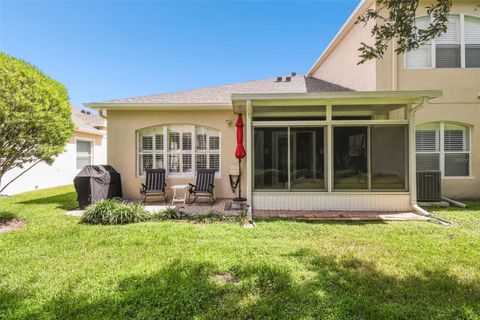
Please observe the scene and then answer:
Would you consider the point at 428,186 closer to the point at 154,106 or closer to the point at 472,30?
the point at 472,30

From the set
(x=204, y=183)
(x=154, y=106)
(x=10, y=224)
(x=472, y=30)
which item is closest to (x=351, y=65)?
(x=472, y=30)

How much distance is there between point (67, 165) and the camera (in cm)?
1466

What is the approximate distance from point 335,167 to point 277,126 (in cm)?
213

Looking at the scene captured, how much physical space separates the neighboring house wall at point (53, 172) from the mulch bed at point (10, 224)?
5.97 m

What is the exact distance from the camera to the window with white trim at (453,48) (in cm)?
944

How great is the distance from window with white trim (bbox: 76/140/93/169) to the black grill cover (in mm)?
8186

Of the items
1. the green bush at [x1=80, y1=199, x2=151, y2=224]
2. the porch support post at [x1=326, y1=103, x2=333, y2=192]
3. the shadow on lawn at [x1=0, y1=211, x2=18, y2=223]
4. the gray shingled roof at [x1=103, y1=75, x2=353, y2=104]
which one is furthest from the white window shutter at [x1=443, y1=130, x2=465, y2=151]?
the shadow on lawn at [x1=0, y1=211, x2=18, y2=223]

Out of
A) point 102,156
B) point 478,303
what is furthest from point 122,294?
point 102,156

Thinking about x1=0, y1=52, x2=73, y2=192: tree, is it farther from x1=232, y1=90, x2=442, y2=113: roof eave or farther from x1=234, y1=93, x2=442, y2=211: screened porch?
x1=234, y1=93, x2=442, y2=211: screened porch

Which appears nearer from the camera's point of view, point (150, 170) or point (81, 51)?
point (150, 170)

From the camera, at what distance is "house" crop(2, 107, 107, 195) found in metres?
11.9

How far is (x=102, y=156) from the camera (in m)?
17.6

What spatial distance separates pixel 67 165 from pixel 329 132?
14473 millimetres

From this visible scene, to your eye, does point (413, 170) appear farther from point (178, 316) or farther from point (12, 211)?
point (12, 211)
